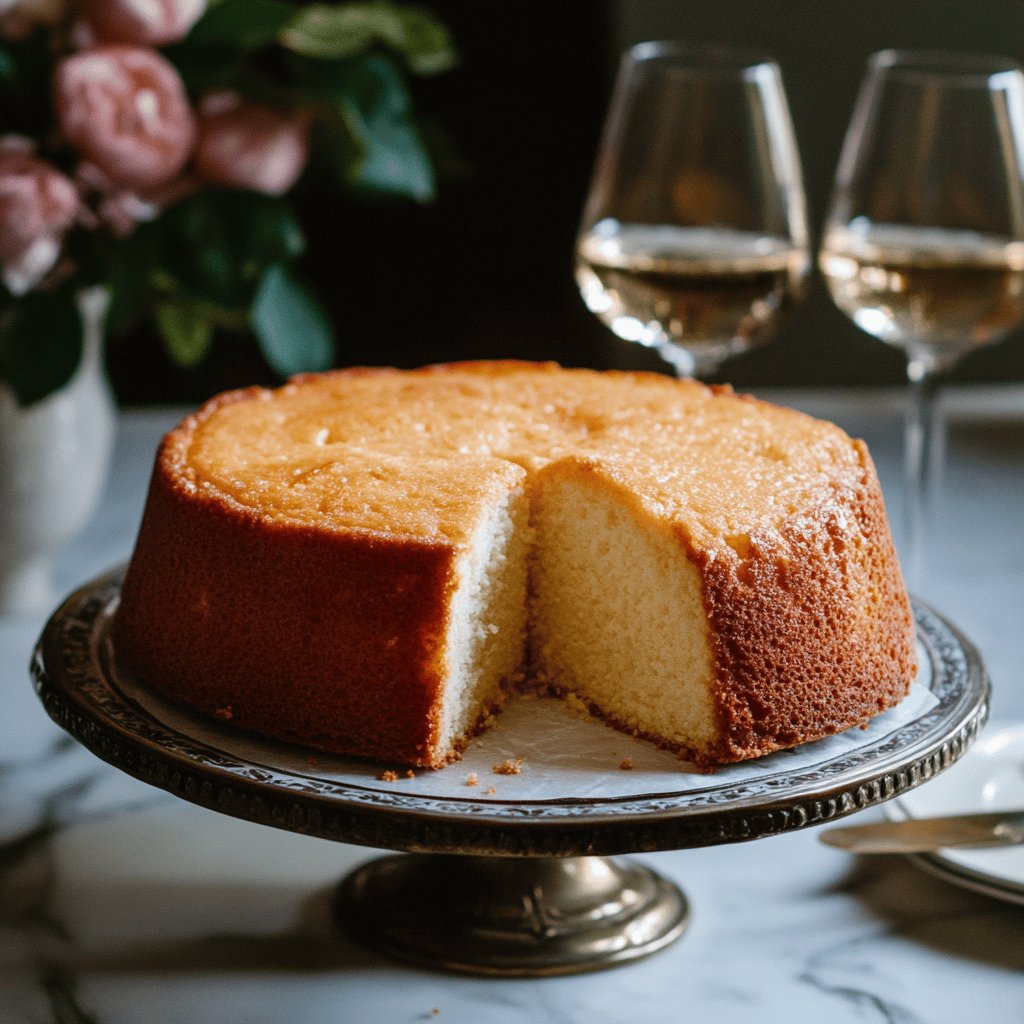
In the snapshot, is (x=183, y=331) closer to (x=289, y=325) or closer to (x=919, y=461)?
(x=289, y=325)

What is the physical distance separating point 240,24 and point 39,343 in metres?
0.40

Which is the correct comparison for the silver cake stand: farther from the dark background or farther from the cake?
the dark background

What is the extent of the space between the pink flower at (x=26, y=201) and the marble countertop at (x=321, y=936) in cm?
49

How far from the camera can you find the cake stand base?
1194 millimetres

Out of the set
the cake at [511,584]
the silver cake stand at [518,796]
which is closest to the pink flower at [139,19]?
the cake at [511,584]

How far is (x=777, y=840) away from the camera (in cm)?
142

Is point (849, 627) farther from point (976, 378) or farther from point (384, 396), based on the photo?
point (976, 378)

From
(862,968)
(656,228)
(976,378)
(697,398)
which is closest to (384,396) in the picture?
(697,398)

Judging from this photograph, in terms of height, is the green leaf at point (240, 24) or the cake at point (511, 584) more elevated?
the green leaf at point (240, 24)

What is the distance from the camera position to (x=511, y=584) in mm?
1239

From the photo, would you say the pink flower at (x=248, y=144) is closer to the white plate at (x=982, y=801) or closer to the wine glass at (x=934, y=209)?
the wine glass at (x=934, y=209)

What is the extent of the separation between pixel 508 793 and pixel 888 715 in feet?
1.09

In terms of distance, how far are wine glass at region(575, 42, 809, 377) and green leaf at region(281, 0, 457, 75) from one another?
0.23 metres

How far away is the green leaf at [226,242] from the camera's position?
1644 millimetres
